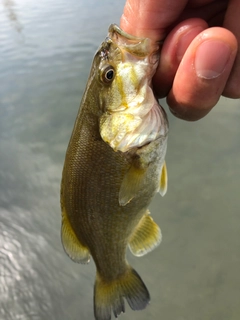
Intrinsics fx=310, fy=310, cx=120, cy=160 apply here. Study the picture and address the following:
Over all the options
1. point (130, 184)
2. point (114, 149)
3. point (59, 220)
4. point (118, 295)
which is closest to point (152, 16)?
point (114, 149)

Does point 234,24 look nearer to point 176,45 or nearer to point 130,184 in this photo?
point 176,45

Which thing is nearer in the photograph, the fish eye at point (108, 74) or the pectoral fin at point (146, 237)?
the fish eye at point (108, 74)

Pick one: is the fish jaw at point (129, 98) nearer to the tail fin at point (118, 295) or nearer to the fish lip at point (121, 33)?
the fish lip at point (121, 33)

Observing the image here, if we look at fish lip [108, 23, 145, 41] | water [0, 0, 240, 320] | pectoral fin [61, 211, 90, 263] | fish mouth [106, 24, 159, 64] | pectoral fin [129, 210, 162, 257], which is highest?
fish lip [108, 23, 145, 41]

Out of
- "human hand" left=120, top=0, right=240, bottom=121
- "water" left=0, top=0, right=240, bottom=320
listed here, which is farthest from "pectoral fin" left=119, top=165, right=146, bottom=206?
"water" left=0, top=0, right=240, bottom=320

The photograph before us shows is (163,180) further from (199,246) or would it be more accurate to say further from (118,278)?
(199,246)

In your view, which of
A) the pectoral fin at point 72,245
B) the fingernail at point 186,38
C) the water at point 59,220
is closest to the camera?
the fingernail at point 186,38

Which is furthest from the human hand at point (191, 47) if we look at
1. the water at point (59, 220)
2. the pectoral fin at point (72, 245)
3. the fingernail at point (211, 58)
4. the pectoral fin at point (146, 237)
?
the water at point (59, 220)

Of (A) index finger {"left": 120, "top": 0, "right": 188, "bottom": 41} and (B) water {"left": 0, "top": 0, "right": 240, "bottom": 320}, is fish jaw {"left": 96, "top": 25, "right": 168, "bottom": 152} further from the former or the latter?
(B) water {"left": 0, "top": 0, "right": 240, "bottom": 320}
